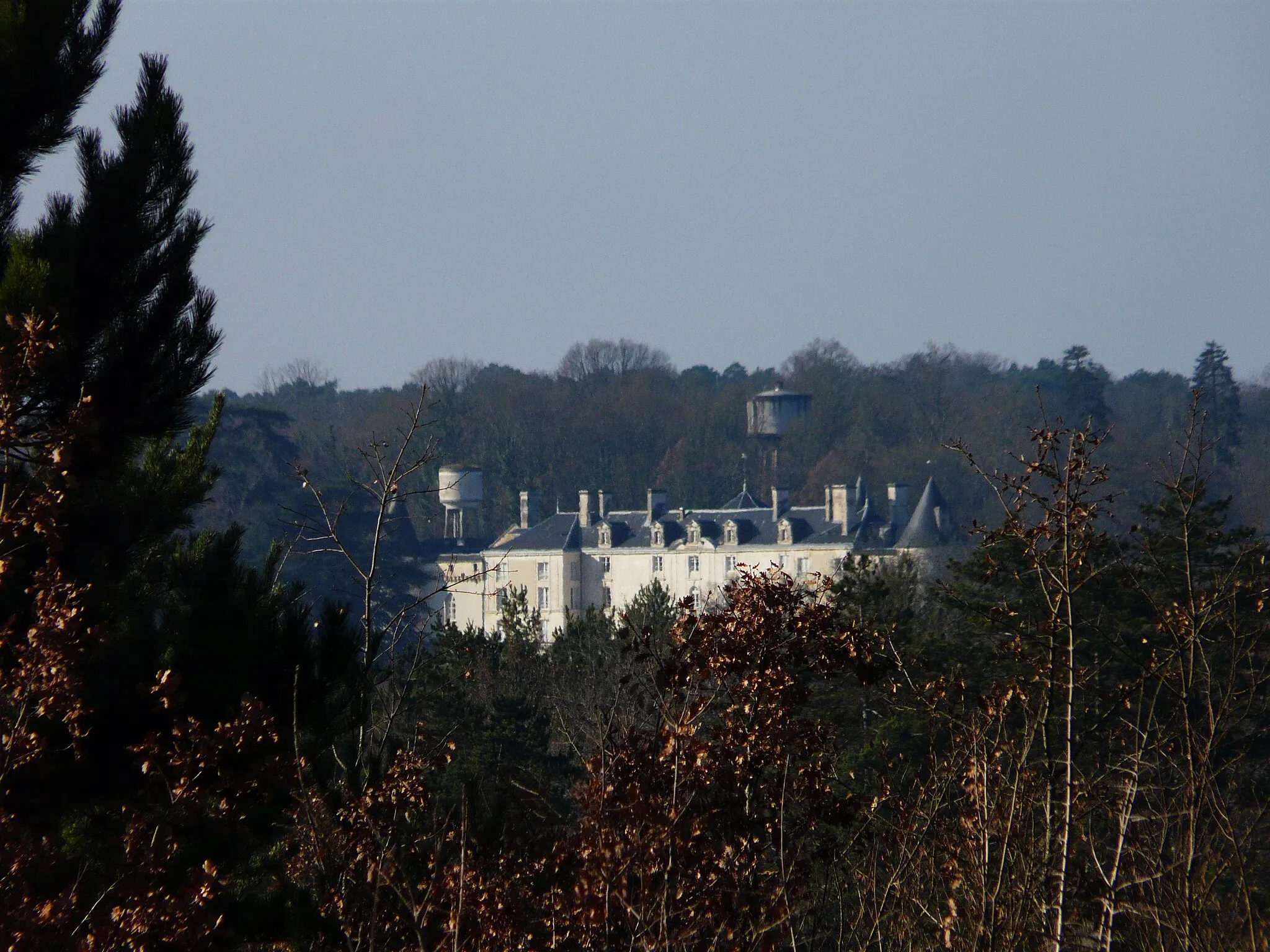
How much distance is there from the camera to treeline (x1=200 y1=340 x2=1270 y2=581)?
68562 mm

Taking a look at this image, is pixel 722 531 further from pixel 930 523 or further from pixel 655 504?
pixel 930 523

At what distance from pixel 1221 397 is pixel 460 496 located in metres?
35.6

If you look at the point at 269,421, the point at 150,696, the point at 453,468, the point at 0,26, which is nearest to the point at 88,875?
the point at 150,696

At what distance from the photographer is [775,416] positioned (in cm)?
7988

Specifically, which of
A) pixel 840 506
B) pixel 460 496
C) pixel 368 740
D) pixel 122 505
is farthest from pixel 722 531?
pixel 122 505

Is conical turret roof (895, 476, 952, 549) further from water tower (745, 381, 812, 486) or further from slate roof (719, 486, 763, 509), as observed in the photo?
water tower (745, 381, 812, 486)

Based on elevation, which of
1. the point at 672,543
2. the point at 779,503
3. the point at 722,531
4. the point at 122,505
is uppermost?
the point at 779,503

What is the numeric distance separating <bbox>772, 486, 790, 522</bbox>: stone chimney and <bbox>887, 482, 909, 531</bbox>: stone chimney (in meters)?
4.48

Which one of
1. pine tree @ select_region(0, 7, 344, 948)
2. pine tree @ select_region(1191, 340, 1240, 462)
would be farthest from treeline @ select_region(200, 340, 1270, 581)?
pine tree @ select_region(0, 7, 344, 948)

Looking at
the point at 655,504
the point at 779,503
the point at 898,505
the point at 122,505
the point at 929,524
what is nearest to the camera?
the point at 122,505

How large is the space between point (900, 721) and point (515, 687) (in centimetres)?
884

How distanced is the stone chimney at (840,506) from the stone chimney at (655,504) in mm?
8005

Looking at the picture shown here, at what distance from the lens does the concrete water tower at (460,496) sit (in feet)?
220

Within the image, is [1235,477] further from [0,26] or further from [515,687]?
[0,26]
